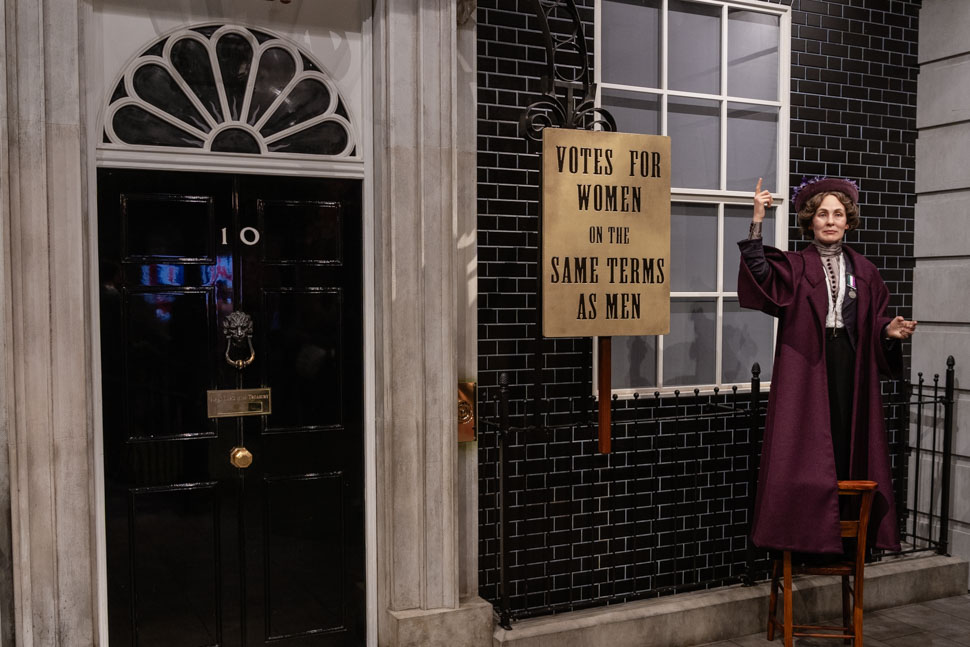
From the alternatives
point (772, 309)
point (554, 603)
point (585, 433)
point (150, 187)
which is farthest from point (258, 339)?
point (772, 309)

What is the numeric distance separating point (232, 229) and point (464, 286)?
117 centimetres

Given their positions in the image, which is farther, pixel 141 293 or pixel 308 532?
pixel 308 532

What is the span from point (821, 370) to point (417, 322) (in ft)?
6.69

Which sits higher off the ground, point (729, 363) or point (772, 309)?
point (772, 309)

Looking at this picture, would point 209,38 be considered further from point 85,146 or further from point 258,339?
point 258,339

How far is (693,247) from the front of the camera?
5312 mm

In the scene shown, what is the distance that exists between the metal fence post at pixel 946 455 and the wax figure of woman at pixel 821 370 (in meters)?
1.13

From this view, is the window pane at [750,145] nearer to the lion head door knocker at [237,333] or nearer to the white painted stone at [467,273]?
the white painted stone at [467,273]

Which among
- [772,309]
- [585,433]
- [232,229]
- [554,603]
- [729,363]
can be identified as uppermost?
[232,229]

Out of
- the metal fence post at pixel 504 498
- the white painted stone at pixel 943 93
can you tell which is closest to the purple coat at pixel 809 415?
the metal fence post at pixel 504 498

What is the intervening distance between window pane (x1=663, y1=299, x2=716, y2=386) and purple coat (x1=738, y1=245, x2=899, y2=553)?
0.70 m

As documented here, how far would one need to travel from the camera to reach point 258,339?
13.7 feet

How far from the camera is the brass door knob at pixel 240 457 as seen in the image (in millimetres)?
4098

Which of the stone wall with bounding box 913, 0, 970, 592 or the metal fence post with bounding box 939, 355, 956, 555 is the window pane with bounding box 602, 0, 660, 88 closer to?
the stone wall with bounding box 913, 0, 970, 592
